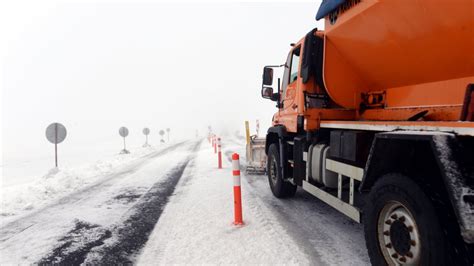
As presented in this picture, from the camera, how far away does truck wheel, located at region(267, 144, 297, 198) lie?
584cm

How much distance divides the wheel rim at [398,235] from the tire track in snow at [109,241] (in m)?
2.56

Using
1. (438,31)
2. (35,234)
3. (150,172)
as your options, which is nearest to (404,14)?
(438,31)

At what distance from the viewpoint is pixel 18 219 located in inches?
201

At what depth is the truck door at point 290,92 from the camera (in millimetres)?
5289

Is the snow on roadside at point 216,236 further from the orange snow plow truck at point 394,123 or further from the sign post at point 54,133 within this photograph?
the sign post at point 54,133

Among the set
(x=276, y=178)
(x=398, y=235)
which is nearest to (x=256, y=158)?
(x=276, y=178)

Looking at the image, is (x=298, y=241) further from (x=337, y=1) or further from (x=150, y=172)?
(x=150, y=172)

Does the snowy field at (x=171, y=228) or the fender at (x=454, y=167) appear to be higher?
the fender at (x=454, y=167)

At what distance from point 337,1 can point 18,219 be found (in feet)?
19.5

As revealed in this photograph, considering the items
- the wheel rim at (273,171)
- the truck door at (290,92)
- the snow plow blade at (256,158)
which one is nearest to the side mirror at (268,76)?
the truck door at (290,92)

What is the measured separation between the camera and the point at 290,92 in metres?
5.60

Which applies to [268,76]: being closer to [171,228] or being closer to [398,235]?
[171,228]

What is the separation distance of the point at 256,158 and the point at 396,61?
20.3 ft

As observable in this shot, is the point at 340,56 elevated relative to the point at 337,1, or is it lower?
lower
